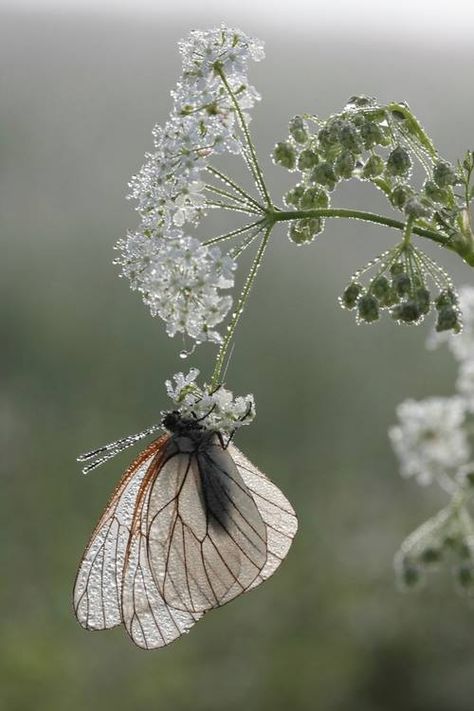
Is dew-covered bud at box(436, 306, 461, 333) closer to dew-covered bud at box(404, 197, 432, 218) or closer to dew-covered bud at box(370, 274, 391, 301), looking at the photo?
dew-covered bud at box(370, 274, 391, 301)

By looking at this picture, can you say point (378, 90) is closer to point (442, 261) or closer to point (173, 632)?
A: point (442, 261)

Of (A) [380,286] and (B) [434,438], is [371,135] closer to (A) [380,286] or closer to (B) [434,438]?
(A) [380,286]

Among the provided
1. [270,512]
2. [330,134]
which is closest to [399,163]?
[330,134]

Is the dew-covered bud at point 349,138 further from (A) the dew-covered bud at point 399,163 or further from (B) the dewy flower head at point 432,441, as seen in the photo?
(B) the dewy flower head at point 432,441

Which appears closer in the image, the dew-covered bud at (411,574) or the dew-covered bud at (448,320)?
the dew-covered bud at (448,320)

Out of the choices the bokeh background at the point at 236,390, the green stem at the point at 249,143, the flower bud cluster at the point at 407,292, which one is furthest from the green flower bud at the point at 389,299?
the bokeh background at the point at 236,390

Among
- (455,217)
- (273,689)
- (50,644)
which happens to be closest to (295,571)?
(273,689)
